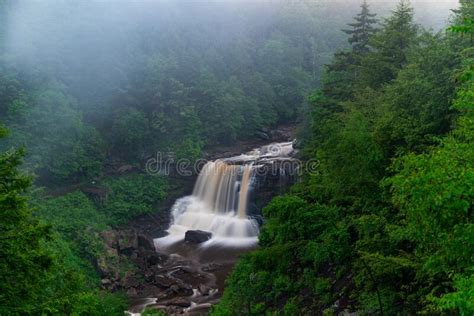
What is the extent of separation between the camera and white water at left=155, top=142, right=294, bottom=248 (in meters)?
32.5

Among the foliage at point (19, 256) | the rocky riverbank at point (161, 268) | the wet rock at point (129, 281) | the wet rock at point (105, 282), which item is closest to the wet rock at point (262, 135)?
the rocky riverbank at point (161, 268)

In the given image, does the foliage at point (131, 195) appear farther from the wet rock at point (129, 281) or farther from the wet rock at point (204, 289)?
the wet rock at point (204, 289)

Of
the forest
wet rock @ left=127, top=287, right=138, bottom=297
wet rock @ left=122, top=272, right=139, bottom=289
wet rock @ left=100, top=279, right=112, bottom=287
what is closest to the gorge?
wet rock @ left=127, top=287, right=138, bottom=297

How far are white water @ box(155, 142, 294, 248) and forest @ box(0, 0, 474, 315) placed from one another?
8.64 feet

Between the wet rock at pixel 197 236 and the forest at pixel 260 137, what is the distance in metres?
4.46

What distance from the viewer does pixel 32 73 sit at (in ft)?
130

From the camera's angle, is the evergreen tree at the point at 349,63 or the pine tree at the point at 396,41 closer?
the pine tree at the point at 396,41

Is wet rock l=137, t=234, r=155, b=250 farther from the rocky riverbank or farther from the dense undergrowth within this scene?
the dense undergrowth

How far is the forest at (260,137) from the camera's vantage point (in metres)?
9.20

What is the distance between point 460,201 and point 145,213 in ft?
105

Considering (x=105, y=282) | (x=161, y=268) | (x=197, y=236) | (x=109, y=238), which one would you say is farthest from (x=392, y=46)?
(x=109, y=238)

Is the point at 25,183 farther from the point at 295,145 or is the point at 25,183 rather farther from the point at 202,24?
the point at 202,24

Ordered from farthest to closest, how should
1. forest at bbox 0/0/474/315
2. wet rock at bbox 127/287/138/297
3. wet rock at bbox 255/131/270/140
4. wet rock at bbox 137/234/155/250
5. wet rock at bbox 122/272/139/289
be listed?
wet rock at bbox 255/131/270/140, wet rock at bbox 137/234/155/250, wet rock at bbox 122/272/139/289, wet rock at bbox 127/287/138/297, forest at bbox 0/0/474/315

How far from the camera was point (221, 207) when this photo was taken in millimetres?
34906
